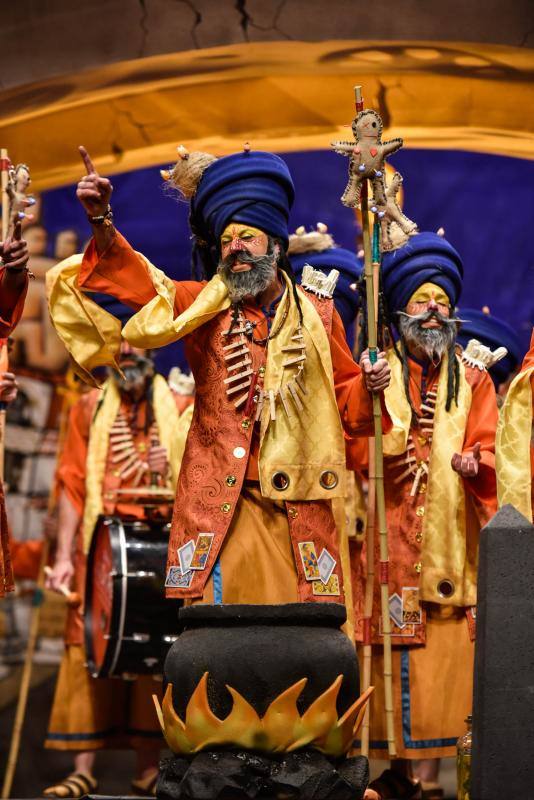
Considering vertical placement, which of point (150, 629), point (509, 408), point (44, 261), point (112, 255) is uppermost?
point (44, 261)

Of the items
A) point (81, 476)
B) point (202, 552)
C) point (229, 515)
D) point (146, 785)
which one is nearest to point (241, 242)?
point (229, 515)

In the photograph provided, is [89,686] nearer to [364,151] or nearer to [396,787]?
[396,787]

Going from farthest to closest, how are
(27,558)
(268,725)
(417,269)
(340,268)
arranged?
(27,558)
(340,268)
(417,269)
(268,725)

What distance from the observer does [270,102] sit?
8055mm

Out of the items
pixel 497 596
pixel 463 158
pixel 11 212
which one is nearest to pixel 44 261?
pixel 463 158

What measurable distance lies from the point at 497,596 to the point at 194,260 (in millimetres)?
2218

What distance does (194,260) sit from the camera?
5.35m

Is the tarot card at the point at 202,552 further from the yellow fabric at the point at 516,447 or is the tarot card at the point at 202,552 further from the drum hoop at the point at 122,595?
the drum hoop at the point at 122,595

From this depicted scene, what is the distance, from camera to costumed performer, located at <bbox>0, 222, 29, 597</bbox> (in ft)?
15.5

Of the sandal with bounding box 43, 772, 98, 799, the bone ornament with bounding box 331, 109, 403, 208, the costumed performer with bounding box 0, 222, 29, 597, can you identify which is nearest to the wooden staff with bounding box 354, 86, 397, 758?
the bone ornament with bounding box 331, 109, 403, 208

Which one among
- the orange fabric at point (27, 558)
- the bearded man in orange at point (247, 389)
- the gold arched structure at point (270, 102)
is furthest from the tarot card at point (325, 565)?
the orange fabric at point (27, 558)

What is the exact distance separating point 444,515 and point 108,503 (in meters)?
1.92

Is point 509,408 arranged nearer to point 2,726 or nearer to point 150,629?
point 150,629

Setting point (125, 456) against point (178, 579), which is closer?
point (178, 579)
